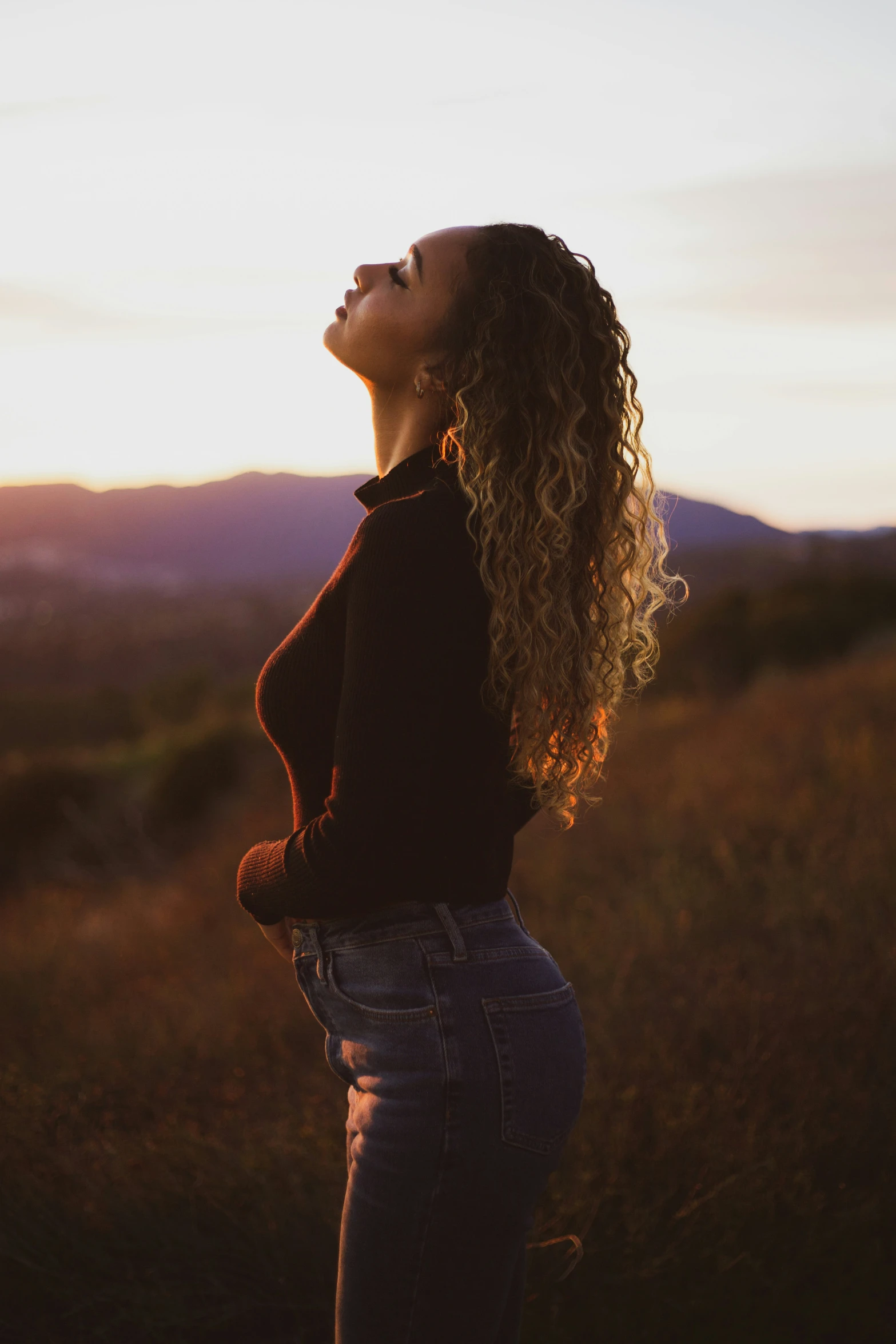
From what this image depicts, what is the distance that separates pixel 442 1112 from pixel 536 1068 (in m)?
0.15

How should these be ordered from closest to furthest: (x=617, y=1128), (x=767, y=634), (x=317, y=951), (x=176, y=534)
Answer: (x=317, y=951)
(x=617, y=1128)
(x=767, y=634)
(x=176, y=534)

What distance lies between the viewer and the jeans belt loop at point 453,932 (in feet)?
4.75

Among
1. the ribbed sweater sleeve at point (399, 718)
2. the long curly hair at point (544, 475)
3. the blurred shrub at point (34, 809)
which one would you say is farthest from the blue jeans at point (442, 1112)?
the blurred shrub at point (34, 809)

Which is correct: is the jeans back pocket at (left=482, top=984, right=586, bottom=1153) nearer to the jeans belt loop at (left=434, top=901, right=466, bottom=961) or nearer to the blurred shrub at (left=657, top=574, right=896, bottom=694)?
the jeans belt loop at (left=434, top=901, right=466, bottom=961)

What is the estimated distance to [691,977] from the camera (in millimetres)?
4309

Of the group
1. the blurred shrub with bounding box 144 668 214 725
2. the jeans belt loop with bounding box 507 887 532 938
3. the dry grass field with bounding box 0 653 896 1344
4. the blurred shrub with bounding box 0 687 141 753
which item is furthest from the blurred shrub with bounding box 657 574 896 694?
the jeans belt loop with bounding box 507 887 532 938

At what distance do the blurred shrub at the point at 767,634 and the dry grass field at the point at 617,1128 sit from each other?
16067mm

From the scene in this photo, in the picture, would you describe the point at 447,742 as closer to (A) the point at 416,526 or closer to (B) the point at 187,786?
(A) the point at 416,526

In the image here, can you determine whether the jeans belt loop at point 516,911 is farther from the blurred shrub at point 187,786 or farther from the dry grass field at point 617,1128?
the blurred shrub at point 187,786

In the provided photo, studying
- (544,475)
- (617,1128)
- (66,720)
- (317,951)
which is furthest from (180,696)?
(544,475)

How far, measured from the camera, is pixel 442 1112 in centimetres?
138

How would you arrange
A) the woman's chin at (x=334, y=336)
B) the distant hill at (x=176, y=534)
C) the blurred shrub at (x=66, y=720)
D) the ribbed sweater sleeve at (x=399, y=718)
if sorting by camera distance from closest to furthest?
1. the ribbed sweater sleeve at (x=399, y=718)
2. the woman's chin at (x=334, y=336)
3. the blurred shrub at (x=66, y=720)
4. the distant hill at (x=176, y=534)

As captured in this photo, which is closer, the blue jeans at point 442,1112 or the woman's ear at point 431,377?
the blue jeans at point 442,1112

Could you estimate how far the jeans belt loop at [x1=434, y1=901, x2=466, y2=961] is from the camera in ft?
4.75
